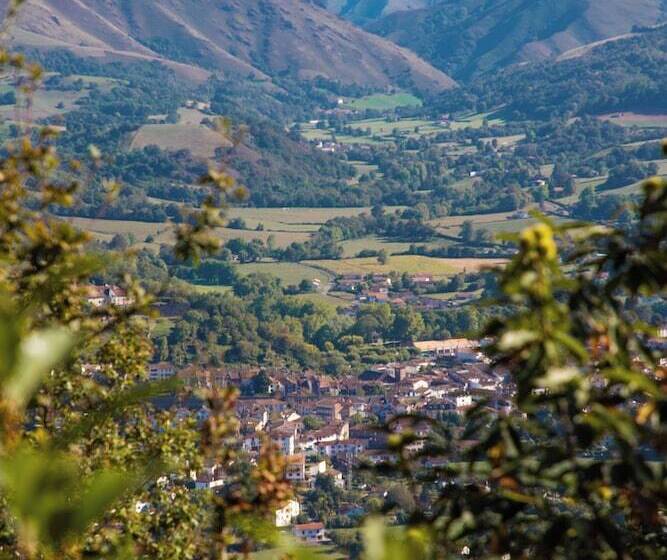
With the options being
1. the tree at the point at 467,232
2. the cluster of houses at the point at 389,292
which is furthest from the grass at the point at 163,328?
the tree at the point at 467,232

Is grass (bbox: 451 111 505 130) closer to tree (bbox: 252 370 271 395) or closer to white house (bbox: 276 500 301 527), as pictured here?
tree (bbox: 252 370 271 395)

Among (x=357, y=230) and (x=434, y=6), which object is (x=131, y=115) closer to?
(x=357, y=230)

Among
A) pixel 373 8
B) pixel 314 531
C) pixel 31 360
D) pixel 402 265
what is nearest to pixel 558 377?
pixel 31 360

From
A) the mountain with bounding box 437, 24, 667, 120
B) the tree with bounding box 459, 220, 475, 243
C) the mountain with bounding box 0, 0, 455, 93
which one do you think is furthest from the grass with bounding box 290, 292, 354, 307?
the mountain with bounding box 0, 0, 455, 93

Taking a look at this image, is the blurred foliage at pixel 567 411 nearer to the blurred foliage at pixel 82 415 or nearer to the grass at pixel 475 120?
the blurred foliage at pixel 82 415

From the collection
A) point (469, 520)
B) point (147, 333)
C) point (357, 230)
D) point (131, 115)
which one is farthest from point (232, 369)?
point (131, 115)

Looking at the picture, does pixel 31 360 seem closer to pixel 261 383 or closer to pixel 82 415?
pixel 82 415
